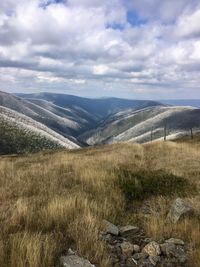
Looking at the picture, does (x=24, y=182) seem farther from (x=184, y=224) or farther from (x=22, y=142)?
(x=22, y=142)

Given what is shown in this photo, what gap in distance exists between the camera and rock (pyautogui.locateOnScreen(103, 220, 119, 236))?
6192mm

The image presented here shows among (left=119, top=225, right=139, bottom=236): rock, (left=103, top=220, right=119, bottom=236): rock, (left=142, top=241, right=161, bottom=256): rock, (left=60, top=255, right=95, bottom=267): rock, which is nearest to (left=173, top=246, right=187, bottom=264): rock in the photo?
(left=142, top=241, right=161, bottom=256): rock

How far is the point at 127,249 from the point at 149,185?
5058 millimetres

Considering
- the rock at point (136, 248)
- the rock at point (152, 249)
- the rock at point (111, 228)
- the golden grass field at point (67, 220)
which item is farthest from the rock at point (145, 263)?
the rock at point (111, 228)

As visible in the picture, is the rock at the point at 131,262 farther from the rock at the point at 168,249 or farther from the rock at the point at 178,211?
the rock at the point at 178,211

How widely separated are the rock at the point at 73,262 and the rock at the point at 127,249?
0.90 m

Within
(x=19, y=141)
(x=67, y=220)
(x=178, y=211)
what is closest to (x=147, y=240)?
(x=178, y=211)

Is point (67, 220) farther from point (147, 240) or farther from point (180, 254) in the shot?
point (180, 254)

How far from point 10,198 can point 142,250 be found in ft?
13.7

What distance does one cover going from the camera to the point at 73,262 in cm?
468

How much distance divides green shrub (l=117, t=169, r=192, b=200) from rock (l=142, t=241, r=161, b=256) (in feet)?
12.1

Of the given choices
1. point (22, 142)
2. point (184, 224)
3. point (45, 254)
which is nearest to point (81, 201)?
point (184, 224)

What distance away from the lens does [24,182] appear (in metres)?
10.6

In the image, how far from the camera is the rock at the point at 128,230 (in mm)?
6286
